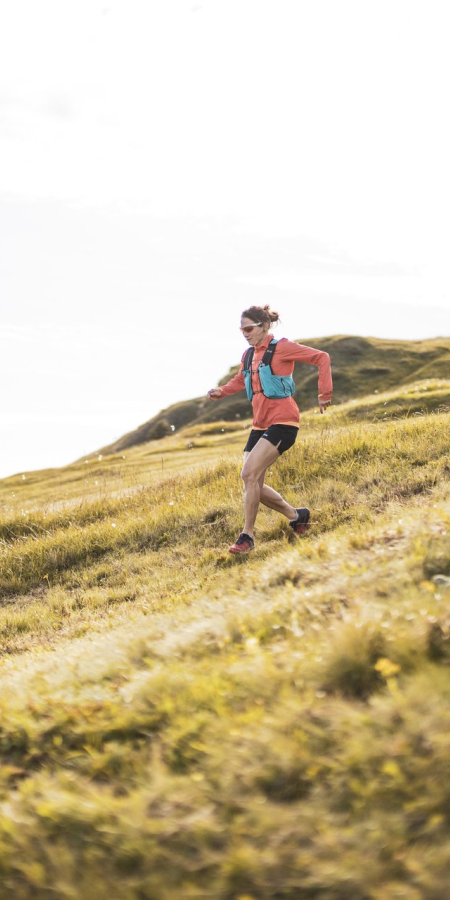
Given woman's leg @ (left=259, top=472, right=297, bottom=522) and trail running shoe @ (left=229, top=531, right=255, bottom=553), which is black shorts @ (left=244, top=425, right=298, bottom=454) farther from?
trail running shoe @ (left=229, top=531, right=255, bottom=553)

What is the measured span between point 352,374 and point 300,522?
7316 centimetres

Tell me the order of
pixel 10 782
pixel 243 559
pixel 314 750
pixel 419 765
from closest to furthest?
pixel 419 765, pixel 314 750, pixel 10 782, pixel 243 559

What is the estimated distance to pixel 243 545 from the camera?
8688mm

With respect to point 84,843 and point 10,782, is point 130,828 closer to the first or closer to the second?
point 84,843

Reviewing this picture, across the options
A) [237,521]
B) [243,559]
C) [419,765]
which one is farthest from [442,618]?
[237,521]

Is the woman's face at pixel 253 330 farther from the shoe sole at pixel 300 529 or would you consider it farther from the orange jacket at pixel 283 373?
the shoe sole at pixel 300 529

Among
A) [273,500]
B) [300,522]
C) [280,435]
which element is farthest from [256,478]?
[300,522]

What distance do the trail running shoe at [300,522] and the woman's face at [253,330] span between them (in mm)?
2306

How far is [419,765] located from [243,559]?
558 cm

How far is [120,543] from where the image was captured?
11.4m

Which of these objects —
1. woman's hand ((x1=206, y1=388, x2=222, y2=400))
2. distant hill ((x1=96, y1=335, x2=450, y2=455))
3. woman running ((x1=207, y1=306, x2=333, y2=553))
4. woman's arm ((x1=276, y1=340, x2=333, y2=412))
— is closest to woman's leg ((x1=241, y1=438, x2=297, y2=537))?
woman running ((x1=207, y1=306, x2=333, y2=553))

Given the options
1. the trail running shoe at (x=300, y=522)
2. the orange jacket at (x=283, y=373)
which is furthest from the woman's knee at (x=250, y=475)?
the trail running shoe at (x=300, y=522)

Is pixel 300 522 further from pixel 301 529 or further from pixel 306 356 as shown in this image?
pixel 306 356

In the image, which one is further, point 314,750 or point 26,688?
point 26,688
